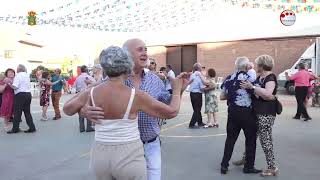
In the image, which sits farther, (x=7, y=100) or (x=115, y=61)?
(x=7, y=100)

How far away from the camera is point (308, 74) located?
1486 centimetres

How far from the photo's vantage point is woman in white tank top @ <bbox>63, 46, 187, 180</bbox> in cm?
324

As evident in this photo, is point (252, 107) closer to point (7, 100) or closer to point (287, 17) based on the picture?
point (7, 100)

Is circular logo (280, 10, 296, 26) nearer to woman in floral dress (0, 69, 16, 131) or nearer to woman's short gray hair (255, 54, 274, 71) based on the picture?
woman in floral dress (0, 69, 16, 131)

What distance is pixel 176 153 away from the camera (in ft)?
29.7

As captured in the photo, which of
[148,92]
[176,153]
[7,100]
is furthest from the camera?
[7,100]

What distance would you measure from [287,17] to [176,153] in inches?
967

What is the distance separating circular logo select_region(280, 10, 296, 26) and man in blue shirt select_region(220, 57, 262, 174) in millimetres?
24402

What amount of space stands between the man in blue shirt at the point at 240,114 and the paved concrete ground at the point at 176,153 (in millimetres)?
290

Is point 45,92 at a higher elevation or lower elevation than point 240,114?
lower

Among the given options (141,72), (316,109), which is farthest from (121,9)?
(141,72)

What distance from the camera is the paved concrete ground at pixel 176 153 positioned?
7352mm

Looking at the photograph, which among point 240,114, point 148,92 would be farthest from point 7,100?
point 148,92

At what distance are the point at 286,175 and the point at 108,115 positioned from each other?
466 centimetres
